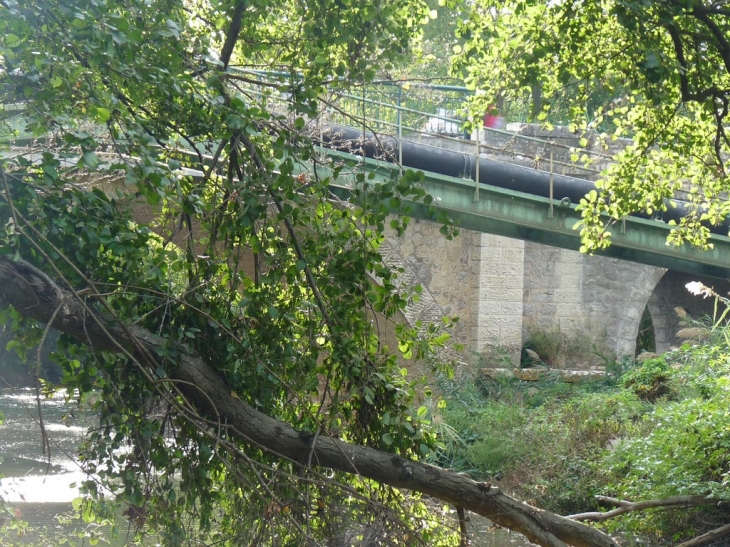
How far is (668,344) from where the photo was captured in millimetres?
16266

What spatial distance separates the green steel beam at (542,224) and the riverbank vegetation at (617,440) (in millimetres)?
983

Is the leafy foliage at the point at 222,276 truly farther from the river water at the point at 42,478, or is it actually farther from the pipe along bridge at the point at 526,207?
the pipe along bridge at the point at 526,207

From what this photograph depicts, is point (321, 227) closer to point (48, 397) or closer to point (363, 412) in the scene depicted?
point (363, 412)

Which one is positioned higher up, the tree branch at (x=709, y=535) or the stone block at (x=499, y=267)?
the stone block at (x=499, y=267)

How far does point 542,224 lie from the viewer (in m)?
10.3

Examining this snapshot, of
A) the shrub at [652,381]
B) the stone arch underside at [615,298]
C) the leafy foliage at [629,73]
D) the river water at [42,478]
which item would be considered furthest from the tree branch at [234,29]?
the stone arch underside at [615,298]

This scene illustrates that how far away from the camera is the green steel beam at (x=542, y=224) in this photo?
10.0 metres

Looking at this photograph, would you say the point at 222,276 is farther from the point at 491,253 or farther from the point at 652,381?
the point at 491,253

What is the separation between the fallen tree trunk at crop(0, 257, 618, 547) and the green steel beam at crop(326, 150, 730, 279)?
6.62 metres

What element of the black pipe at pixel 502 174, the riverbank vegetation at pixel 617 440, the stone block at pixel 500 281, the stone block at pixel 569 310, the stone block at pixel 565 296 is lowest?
the riverbank vegetation at pixel 617 440

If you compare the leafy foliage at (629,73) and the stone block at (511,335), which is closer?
the leafy foliage at (629,73)

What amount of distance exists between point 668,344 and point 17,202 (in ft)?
50.1

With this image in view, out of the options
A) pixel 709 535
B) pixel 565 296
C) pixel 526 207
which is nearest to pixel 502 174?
pixel 526 207

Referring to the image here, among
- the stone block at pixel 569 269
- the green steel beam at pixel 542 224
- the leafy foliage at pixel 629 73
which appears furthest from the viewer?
the stone block at pixel 569 269
